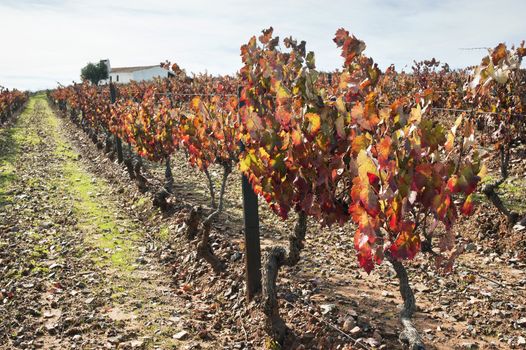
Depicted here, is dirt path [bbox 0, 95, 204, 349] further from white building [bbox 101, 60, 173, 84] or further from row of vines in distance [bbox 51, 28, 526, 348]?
white building [bbox 101, 60, 173, 84]

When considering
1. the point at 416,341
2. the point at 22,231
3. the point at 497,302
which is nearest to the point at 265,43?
the point at 416,341

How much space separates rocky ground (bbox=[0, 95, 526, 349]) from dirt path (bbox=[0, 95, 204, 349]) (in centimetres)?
2

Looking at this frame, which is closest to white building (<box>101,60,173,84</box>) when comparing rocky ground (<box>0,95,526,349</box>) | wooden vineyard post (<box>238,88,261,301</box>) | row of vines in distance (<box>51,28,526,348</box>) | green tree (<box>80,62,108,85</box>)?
green tree (<box>80,62,108,85</box>)

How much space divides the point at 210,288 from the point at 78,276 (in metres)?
2.24

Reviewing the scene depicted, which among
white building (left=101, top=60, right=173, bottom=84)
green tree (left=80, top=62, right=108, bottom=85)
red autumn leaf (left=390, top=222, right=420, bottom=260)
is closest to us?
red autumn leaf (left=390, top=222, right=420, bottom=260)

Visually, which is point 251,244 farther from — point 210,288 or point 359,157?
point 359,157

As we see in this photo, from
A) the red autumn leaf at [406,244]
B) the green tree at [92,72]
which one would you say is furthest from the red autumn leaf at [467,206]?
the green tree at [92,72]

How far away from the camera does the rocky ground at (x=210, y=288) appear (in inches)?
213

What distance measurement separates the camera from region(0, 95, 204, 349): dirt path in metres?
5.70

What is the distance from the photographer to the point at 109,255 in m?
8.31

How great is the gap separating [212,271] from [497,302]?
405 centimetres

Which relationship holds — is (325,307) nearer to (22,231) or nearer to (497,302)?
(497,302)

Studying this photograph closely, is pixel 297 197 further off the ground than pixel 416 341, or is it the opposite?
pixel 297 197

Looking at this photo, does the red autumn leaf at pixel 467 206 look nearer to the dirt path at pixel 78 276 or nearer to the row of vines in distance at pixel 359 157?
the row of vines in distance at pixel 359 157
